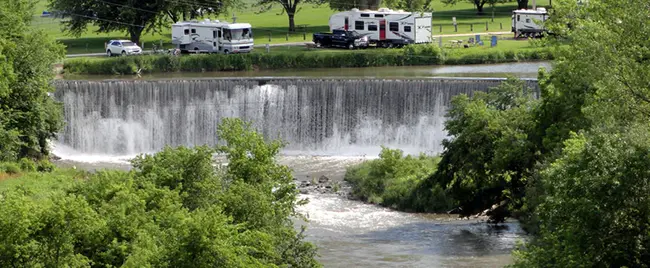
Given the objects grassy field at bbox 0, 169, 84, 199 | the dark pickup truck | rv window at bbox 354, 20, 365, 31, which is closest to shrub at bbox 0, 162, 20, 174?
grassy field at bbox 0, 169, 84, 199

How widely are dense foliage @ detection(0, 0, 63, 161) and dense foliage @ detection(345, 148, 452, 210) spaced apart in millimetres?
12629

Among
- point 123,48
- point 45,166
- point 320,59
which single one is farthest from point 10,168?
point 320,59

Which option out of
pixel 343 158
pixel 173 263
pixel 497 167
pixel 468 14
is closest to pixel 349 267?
pixel 497 167

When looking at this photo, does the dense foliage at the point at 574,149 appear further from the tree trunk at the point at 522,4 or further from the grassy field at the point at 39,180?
the tree trunk at the point at 522,4

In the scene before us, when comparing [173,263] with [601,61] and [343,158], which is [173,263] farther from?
[343,158]

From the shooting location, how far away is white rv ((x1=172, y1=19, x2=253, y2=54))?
7100cm

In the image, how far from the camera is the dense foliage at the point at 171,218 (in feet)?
80.5

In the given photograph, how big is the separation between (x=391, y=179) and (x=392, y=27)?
2803 centimetres

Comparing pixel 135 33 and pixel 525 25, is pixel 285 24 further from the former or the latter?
pixel 525 25

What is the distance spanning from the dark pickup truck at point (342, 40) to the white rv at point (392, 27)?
0.98 metres

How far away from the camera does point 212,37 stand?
2832 inches

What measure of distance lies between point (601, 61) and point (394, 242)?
1077 centimetres

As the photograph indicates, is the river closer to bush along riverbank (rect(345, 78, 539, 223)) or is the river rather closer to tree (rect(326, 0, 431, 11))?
bush along riverbank (rect(345, 78, 539, 223))

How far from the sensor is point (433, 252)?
38094 millimetres
